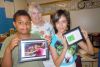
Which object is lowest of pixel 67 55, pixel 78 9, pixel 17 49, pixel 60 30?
pixel 67 55

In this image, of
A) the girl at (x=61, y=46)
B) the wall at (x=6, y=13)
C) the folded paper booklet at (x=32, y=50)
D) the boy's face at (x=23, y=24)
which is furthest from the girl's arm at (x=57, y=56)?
the wall at (x=6, y=13)

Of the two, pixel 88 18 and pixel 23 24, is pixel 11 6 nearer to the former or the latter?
pixel 88 18

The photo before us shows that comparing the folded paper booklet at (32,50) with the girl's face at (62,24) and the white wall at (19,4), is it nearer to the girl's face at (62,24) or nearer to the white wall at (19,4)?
the girl's face at (62,24)

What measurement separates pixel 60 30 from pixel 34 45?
325mm

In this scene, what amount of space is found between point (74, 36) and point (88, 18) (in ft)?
8.70

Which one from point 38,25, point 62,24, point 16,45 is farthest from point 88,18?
point 16,45

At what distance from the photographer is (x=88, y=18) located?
4168 mm

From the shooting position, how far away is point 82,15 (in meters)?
4.23

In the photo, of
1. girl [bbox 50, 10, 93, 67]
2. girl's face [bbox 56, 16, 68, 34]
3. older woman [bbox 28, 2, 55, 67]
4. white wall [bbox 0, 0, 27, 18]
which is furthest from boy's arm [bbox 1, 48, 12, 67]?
white wall [bbox 0, 0, 27, 18]

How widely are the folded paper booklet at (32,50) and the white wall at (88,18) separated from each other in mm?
2777

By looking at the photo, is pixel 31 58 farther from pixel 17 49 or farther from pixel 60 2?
pixel 60 2

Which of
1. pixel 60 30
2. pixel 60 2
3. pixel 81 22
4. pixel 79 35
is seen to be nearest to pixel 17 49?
pixel 60 30

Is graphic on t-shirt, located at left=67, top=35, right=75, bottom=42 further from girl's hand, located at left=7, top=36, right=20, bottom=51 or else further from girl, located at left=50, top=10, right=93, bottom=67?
girl's hand, located at left=7, top=36, right=20, bottom=51

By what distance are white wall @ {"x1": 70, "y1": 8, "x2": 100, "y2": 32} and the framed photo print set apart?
2.55 metres
